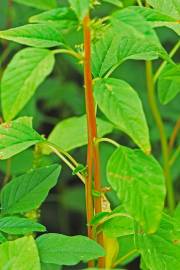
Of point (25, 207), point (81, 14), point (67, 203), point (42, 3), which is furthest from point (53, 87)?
point (81, 14)

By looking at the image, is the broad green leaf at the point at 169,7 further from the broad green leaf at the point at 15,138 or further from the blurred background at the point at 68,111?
the blurred background at the point at 68,111

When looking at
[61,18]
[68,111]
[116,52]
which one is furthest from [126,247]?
[68,111]

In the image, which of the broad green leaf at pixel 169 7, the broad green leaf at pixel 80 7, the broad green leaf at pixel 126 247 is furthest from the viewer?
the broad green leaf at pixel 126 247

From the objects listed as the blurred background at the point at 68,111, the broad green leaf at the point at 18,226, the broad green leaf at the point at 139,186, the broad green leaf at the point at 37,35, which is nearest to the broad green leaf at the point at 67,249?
the broad green leaf at the point at 18,226

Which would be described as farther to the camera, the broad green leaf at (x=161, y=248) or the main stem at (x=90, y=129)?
the broad green leaf at (x=161, y=248)

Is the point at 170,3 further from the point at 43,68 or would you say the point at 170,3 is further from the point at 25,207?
the point at 25,207

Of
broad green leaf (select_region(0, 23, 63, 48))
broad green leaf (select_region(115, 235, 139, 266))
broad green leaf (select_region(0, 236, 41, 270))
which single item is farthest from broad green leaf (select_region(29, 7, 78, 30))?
broad green leaf (select_region(115, 235, 139, 266))

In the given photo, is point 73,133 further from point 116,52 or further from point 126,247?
point 116,52
